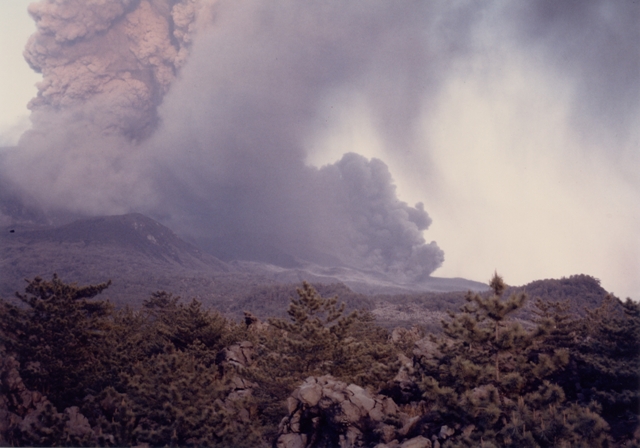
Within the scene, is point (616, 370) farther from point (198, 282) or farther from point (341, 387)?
point (198, 282)

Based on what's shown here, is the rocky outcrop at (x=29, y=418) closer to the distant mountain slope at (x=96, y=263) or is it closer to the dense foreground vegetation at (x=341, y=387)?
the dense foreground vegetation at (x=341, y=387)

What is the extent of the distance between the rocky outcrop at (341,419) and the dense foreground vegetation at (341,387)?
0.14 ft

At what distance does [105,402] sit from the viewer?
16500 millimetres

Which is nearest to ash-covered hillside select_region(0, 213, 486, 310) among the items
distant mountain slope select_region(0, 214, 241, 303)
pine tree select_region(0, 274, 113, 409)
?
distant mountain slope select_region(0, 214, 241, 303)

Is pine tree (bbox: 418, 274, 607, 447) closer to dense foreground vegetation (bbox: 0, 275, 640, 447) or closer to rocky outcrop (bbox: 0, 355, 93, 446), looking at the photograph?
dense foreground vegetation (bbox: 0, 275, 640, 447)

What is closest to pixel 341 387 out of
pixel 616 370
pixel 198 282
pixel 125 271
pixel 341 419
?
pixel 341 419

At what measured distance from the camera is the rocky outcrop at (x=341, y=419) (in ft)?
39.7

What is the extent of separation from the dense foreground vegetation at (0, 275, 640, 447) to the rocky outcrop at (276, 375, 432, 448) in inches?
1.7

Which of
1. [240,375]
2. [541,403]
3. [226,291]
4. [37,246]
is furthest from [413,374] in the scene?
[37,246]

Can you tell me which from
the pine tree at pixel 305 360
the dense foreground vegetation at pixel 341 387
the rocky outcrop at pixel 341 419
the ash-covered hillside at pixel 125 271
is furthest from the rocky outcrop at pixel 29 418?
the ash-covered hillside at pixel 125 271

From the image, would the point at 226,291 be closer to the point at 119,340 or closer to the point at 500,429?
the point at 119,340

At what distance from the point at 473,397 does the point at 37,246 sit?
7507 inches

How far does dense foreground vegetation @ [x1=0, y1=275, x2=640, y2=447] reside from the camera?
11.0m

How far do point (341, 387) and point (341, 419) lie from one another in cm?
138
